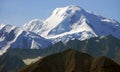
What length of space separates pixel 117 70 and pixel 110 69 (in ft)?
12.5

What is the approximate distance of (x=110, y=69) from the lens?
651 ft

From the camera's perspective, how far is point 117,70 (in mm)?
196750
